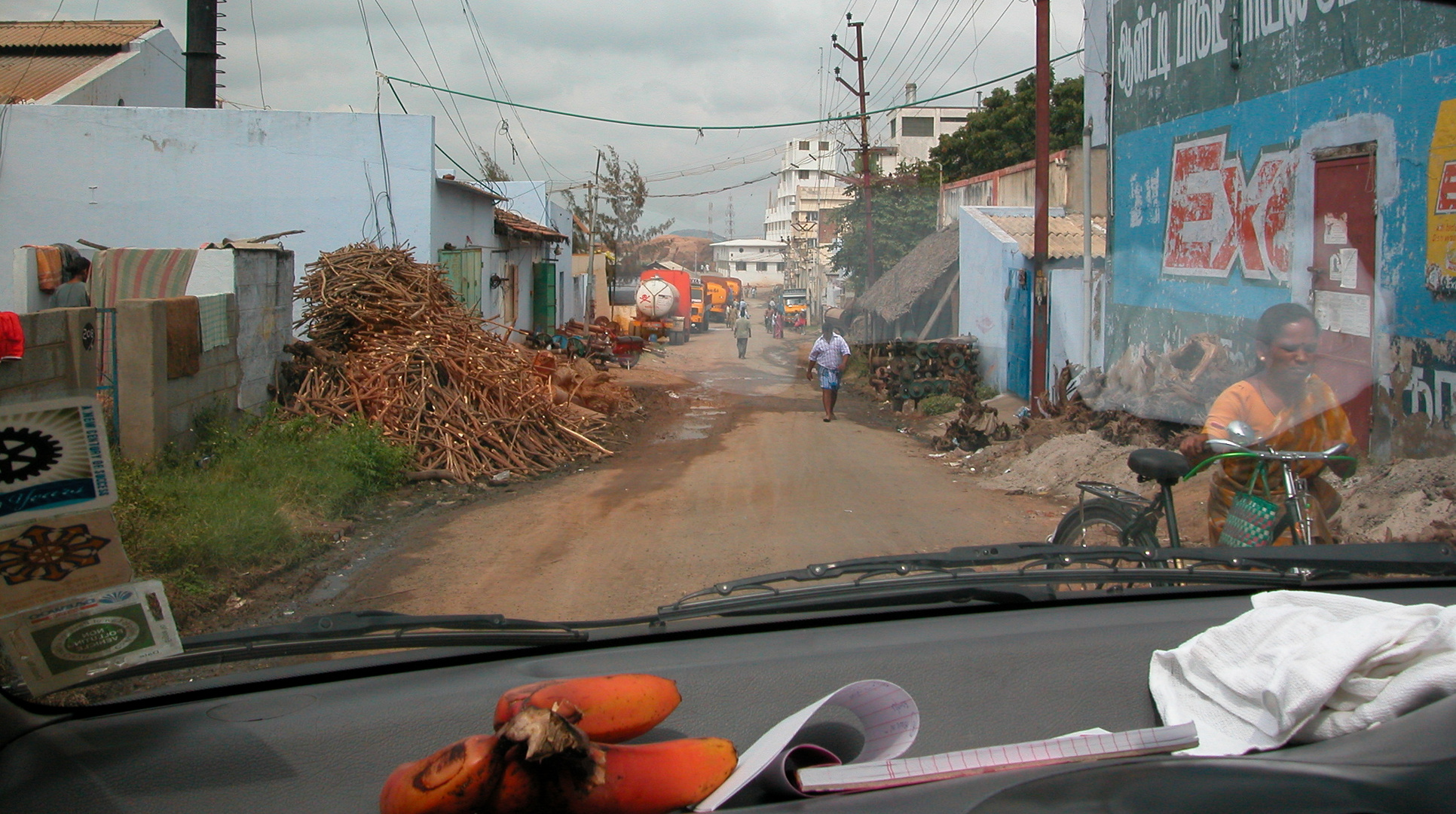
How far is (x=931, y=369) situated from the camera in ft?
64.4

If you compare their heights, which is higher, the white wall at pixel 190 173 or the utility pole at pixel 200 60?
the utility pole at pixel 200 60

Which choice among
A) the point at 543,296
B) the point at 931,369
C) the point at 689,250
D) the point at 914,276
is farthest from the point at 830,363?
the point at 689,250

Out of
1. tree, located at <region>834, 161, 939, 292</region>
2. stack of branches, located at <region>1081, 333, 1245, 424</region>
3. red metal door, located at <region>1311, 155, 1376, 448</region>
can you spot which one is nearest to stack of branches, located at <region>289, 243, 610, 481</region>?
stack of branches, located at <region>1081, 333, 1245, 424</region>

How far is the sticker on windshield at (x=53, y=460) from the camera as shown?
188cm

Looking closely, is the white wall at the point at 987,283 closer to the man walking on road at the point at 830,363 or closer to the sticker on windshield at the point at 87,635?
the man walking on road at the point at 830,363

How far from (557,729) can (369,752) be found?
0.63 metres

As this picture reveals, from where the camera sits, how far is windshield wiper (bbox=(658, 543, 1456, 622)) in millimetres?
2846

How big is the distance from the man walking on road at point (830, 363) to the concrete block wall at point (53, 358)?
1158 centimetres

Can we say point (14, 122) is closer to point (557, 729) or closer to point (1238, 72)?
point (1238, 72)

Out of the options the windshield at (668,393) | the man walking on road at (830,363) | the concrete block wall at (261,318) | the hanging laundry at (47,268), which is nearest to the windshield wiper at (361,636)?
the windshield at (668,393)

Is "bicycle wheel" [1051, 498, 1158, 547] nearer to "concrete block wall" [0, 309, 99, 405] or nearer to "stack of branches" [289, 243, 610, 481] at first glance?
"concrete block wall" [0, 309, 99, 405]

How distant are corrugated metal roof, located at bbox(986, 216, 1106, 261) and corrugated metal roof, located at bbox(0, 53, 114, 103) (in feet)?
58.3

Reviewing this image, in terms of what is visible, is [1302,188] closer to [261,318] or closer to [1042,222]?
[1042,222]

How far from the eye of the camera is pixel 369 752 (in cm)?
207
